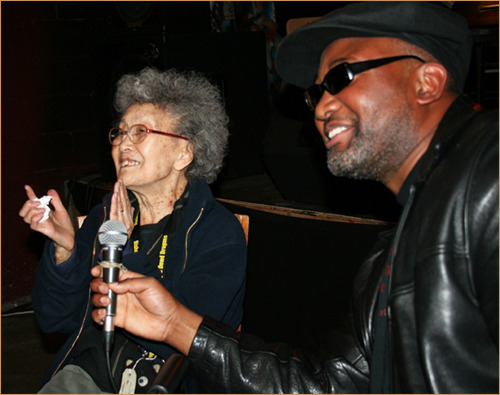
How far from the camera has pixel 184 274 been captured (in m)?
2.19

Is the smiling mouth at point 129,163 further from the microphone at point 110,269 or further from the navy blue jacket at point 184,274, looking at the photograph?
the microphone at point 110,269

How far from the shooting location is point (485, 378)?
113 centimetres

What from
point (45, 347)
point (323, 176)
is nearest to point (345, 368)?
point (323, 176)

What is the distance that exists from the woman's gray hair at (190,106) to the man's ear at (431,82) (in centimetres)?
126

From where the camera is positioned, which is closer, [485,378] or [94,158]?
[485,378]

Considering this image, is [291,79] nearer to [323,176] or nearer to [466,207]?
[466,207]

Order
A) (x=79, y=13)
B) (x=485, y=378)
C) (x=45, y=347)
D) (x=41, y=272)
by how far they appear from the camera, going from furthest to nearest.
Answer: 1. (x=79, y=13)
2. (x=45, y=347)
3. (x=41, y=272)
4. (x=485, y=378)

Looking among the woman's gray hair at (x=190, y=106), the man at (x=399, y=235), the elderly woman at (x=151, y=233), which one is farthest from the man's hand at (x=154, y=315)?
the woman's gray hair at (x=190, y=106)

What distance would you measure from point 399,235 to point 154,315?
0.78 meters

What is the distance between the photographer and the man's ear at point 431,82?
1525mm

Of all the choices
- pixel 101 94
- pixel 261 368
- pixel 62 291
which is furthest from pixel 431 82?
pixel 101 94

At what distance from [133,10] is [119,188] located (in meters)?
2.71

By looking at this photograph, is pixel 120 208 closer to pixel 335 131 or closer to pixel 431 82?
pixel 335 131

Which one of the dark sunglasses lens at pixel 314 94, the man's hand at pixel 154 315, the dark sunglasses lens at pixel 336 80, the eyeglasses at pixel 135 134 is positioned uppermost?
the dark sunglasses lens at pixel 336 80
